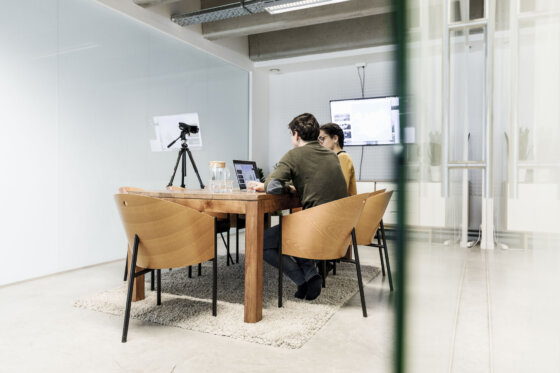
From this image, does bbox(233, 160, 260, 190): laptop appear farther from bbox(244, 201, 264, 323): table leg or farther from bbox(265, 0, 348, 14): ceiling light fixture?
bbox(265, 0, 348, 14): ceiling light fixture

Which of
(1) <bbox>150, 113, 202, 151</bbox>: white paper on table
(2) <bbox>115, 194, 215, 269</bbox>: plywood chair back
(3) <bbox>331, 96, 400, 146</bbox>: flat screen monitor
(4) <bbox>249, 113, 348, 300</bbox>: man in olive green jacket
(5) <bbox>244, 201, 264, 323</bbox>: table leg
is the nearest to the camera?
(2) <bbox>115, 194, 215, 269</bbox>: plywood chair back

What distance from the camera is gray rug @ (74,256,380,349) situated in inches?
80.7

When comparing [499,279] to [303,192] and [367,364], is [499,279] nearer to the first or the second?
[367,364]

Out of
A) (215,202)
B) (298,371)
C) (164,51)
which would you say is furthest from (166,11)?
(298,371)

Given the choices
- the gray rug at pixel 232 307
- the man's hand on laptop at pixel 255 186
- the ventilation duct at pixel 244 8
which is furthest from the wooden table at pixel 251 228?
the ventilation duct at pixel 244 8

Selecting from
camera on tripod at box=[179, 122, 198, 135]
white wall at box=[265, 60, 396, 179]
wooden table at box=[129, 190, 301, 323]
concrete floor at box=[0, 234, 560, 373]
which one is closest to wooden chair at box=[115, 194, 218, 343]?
wooden table at box=[129, 190, 301, 323]

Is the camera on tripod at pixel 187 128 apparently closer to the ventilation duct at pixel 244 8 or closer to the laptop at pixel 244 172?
the laptop at pixel 244 172

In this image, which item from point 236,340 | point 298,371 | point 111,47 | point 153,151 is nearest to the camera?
point 298,371

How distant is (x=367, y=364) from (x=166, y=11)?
439 centimetres

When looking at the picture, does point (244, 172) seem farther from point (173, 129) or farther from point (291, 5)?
point (291, 5)

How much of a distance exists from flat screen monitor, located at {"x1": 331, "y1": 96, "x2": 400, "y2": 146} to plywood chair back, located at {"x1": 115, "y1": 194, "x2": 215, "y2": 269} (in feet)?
14.0

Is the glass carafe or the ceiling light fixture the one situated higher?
the ceiling light fixture

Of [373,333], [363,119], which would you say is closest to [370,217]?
[373,333]

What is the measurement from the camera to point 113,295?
2.68m
